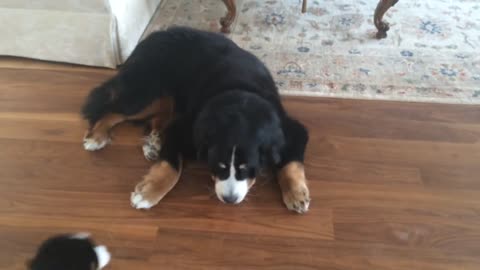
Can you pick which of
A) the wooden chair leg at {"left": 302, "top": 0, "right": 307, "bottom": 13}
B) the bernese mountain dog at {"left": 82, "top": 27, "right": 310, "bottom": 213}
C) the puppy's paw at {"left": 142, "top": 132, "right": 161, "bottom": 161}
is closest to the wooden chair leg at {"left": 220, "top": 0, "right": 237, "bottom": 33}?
the wooden chair leg at {"left": 302, "top": 0, "right": 307, "bottom": 13}

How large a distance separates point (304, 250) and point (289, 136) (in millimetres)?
440

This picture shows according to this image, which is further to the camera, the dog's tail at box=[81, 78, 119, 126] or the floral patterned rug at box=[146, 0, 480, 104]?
the floral patterned rug at box=[146, 0, 480, 104]

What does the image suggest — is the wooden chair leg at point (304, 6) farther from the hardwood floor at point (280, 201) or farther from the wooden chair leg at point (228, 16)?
the hardwood floor at point (280, 201)

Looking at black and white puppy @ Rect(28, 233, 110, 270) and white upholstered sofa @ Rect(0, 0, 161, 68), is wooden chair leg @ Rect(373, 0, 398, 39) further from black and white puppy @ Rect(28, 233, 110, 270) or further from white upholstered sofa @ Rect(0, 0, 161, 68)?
black and white puppy @ Rect(28, 233, 110, 270)

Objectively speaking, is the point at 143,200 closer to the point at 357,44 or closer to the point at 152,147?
the point at 152,147

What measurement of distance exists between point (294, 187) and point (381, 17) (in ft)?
4.39

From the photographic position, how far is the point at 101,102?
6.45ft

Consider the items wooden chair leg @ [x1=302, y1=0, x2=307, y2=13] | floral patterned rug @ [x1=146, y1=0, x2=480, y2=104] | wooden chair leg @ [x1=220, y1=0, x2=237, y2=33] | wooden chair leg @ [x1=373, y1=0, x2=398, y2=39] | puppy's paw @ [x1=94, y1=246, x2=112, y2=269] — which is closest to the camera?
puppy's paw @ [x1=94, y1=246, x2=112, y2=269]

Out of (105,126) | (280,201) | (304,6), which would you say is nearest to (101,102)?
(105,126)

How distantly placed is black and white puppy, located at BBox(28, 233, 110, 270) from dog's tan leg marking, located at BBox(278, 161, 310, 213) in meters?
0.65

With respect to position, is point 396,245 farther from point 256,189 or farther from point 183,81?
point 183,81

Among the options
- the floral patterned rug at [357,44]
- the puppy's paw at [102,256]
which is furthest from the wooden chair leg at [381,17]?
the puppy's paw at [102,256]

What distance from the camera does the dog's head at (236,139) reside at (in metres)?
1.48

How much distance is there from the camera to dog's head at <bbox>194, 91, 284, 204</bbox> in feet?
4.84
